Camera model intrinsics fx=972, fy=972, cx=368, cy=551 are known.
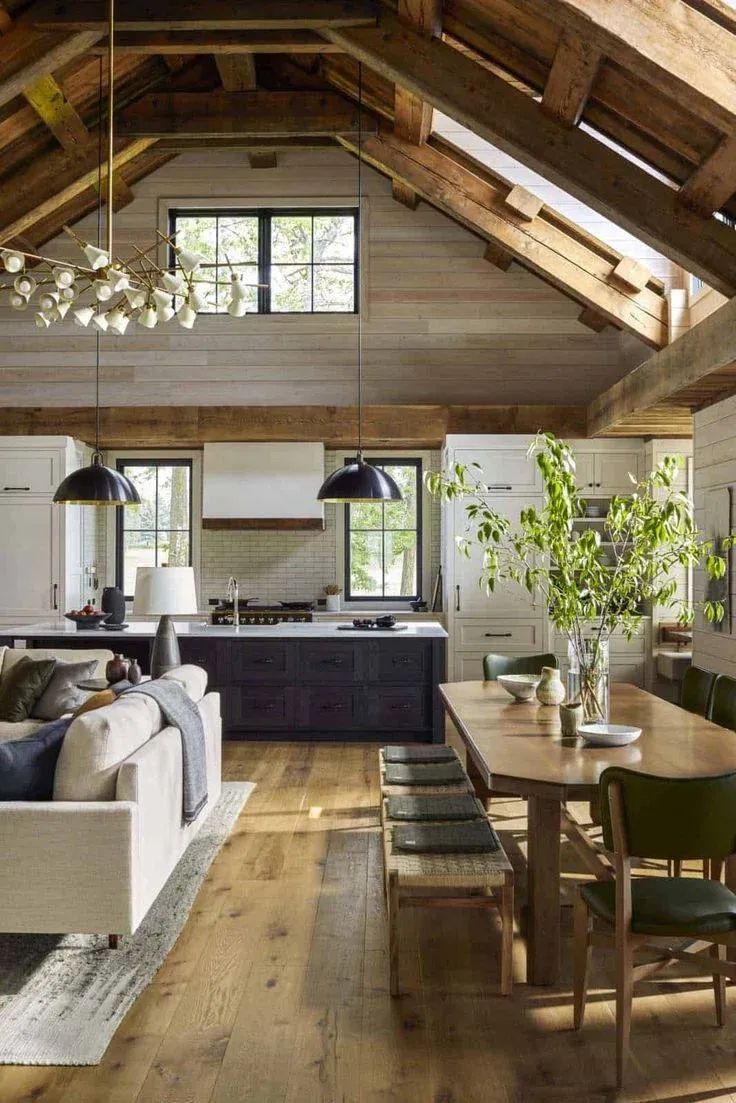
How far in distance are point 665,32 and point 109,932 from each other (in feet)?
12.8

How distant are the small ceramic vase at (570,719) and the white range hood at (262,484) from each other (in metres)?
5.22

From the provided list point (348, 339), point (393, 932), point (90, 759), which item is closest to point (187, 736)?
point (90, 759)

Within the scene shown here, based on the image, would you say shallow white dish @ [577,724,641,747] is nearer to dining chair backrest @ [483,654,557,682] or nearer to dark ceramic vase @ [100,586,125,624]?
dining chair backrest @ [483,654,557,682]

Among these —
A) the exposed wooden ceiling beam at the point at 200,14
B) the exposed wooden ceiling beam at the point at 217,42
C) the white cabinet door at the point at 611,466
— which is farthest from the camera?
the white cabinet door at the point at 611,466

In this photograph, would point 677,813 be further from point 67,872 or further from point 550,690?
point 67,872

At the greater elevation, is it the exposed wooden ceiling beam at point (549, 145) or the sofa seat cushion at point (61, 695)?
the exposed wooden ceiling beam at point (549, 145)

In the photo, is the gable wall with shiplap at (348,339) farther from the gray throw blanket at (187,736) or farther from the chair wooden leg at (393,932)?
the chair wooden leg at (393,932)

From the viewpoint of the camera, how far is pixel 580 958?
109 inches

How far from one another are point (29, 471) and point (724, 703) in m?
6.29

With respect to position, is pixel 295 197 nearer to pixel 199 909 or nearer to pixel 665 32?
pixel 665 32

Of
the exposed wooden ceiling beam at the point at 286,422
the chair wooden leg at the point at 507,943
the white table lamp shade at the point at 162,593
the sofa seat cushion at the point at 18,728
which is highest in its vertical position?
the exposed wooden ceiling beam at the point at 286,422

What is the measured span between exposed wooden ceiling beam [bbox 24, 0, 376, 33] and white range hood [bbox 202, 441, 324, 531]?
386 centimetres

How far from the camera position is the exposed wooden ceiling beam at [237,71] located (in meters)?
6.73

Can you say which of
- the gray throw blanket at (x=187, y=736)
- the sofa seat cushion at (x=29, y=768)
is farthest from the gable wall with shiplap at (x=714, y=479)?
the sofa seat cushion at (x=29, y=768)
